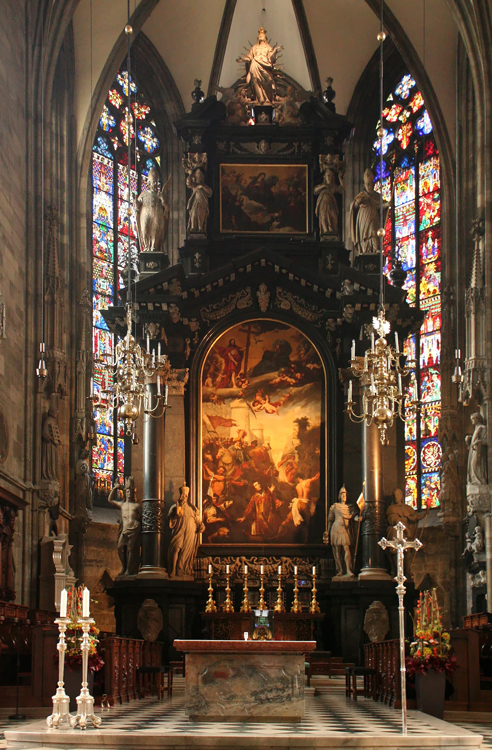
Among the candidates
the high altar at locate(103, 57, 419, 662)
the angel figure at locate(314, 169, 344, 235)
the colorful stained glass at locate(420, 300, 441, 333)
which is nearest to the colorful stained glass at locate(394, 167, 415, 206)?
the colorful stained glass at locate(420, 300, 441, 333)

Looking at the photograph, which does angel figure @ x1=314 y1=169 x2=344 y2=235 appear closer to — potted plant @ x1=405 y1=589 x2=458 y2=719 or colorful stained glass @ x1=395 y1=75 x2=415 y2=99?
colorful stained glass @ x1=395 y1=75 x2=415 y2=99

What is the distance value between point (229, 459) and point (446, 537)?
5.12 metres

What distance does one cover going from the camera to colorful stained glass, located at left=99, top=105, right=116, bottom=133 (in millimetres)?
27547

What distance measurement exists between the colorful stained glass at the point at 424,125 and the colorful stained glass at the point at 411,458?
742 cm

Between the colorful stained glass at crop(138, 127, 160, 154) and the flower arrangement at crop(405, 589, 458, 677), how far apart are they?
16.9 meters

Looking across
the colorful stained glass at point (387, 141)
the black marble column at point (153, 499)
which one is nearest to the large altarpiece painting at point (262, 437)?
the black marble column at point (153, 499)

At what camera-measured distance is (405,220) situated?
27.6 m

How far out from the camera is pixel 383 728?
38.8 ft

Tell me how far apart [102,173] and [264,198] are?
18.2 feet

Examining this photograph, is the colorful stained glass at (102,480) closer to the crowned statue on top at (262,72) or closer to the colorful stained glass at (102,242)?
the colorful stained glass at (102,242)

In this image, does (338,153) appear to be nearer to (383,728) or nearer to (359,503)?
(359,503)

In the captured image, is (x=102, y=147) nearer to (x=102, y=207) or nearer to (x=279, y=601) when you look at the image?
(x=102, y=207)

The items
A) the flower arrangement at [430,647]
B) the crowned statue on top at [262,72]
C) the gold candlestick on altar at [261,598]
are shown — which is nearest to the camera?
the flower arrangement at [430,647]

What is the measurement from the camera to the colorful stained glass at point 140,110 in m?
28.2
